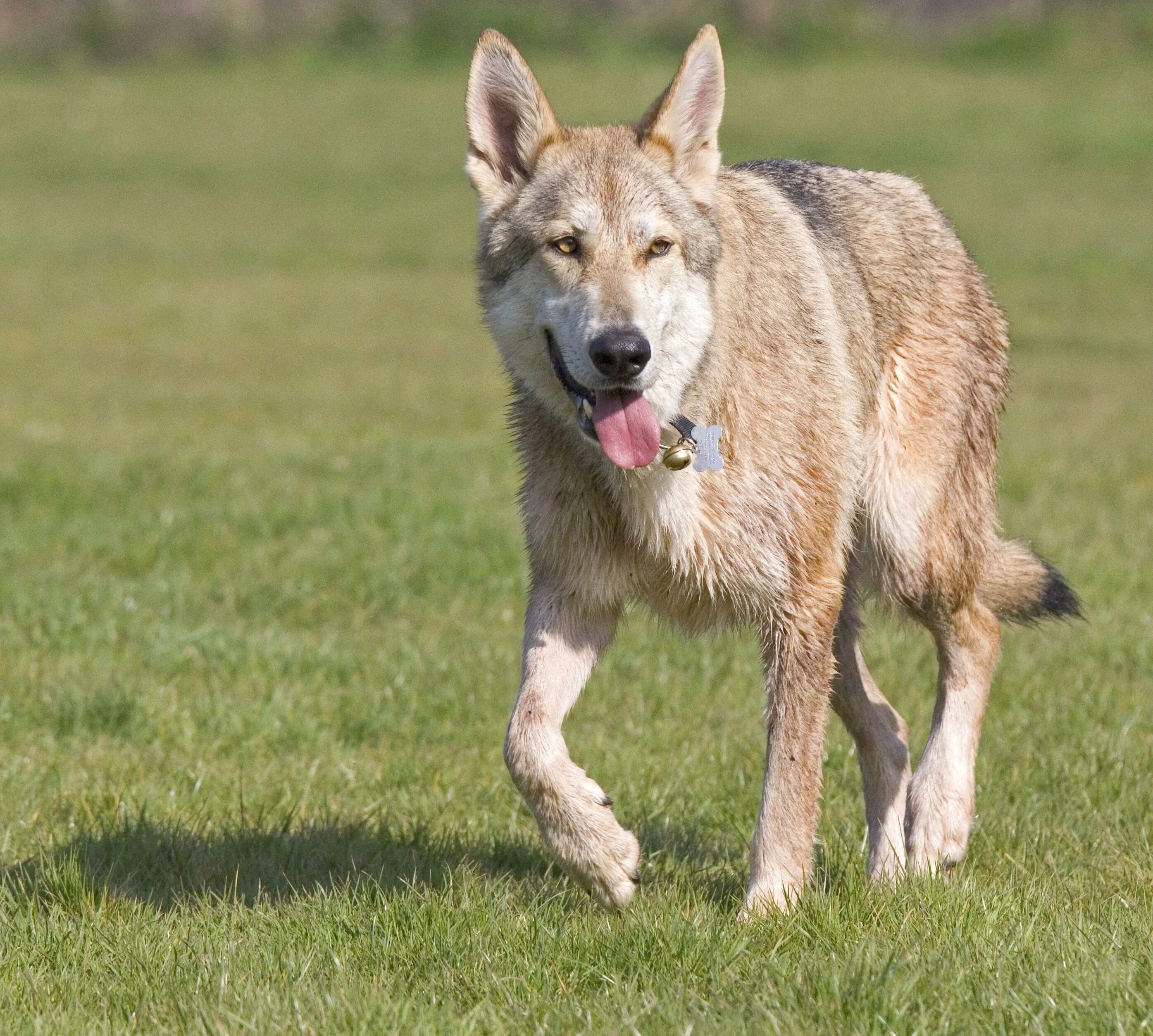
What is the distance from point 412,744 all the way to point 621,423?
2032mm

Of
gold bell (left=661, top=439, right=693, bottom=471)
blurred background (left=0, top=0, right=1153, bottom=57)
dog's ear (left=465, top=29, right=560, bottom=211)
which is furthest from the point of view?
blurred background (left=0, top=0, right=1153, bottom=57)

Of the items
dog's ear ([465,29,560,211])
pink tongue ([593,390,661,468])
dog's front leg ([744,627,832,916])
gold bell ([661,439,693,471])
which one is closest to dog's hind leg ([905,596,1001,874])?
dog's front leg ([744,627,832,916])

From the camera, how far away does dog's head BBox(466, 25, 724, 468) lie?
4.34 m

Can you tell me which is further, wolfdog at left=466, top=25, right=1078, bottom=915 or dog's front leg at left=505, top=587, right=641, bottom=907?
wolfdog at left=466, top=25, right=1078, bottom=915

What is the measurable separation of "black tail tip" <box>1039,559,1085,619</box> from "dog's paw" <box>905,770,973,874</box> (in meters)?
0.90

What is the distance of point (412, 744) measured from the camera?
5945 millimetres

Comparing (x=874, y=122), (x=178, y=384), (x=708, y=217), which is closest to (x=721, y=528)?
(x=708, y=217)

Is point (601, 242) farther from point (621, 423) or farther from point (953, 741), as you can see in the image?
point (953, 741)

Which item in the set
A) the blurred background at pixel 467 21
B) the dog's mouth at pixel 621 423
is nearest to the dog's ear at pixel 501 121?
the dog's mouth at pixel 621 423

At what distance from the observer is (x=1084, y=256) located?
67.6 feet

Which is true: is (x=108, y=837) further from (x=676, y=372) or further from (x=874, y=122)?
(x=874, y=122)

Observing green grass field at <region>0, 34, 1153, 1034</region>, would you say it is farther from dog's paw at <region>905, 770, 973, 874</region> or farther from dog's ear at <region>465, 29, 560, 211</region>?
dog's ear at <region>465, 29, 560, 211</region>

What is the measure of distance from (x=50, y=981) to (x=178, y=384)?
33.9 feet

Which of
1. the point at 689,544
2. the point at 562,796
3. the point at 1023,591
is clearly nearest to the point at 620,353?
the point at 689,544
